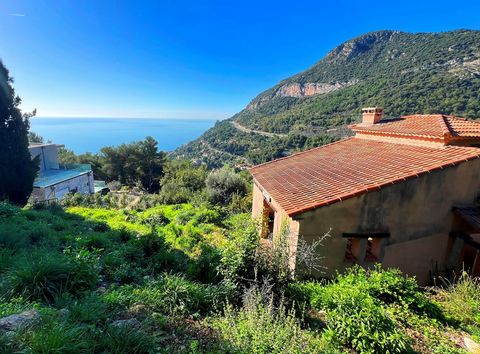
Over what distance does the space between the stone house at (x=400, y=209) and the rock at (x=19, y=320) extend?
181 inches

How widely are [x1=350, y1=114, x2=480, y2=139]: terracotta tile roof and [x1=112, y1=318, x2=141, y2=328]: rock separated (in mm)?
9816

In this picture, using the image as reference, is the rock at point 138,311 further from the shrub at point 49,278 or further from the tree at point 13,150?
the tree at point 13,150

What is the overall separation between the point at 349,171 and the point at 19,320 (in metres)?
8.46

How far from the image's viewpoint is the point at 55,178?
21.1 m

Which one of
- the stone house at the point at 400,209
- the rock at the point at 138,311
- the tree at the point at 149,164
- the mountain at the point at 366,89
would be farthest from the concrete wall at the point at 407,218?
the mountain at the point at 366,89

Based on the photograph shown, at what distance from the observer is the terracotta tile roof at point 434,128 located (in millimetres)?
8328

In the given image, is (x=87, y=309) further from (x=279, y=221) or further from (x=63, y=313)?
(x=279, y=221)

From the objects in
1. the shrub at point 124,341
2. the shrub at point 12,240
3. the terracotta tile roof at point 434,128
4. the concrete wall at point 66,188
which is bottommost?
the concrete wall at point 66,188

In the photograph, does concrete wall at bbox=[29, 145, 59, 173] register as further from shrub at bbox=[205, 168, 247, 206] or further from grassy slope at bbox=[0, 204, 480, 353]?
grassy slope at bbox=[0, 204, 480, 353]

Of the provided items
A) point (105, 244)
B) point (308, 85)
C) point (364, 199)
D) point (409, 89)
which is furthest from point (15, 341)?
point (308, 85)

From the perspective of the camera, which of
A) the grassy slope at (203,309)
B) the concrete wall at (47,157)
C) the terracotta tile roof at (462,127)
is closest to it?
the grassy slope at (203,309)

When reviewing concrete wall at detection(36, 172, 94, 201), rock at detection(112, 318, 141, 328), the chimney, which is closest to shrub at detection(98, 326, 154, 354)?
rock at detection(112, 318, 141, 328)

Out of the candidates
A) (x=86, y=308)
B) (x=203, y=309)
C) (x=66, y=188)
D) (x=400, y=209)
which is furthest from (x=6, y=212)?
(x=66, y=188)

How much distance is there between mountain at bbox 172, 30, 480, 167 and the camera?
3950 cm
